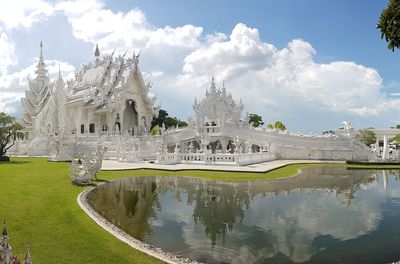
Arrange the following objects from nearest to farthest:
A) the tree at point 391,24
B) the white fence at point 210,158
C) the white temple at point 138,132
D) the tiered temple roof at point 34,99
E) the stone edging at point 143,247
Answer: the stone edging at point 143,247
the tree at point 391,24
the white fence at point 210,158
the white temple at point 138,132
the tiered temple roof at point 34,99

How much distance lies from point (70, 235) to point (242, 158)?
16.0 metres

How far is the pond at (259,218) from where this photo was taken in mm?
6027

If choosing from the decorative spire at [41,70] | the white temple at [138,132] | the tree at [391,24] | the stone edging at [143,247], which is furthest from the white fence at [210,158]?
the decorative spire at [41,70]

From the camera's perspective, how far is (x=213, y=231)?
23.5 ft

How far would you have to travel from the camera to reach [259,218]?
8.27m

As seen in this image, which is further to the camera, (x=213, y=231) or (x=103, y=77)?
(x=103, y=77)

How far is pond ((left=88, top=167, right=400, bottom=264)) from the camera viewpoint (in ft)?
19.8

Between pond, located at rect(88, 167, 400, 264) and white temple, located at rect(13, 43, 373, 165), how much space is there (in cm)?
884

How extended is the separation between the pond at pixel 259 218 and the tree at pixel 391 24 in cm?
417

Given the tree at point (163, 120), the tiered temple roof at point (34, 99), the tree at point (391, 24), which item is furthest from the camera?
the tree at point (163, 120)

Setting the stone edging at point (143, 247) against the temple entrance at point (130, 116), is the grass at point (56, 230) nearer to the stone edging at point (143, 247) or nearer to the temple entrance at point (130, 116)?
the stone edging at point (143, 247)

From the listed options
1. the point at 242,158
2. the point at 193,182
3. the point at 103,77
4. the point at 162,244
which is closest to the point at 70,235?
the point at 162,244

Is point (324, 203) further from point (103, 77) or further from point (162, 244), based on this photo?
point (103, 77)

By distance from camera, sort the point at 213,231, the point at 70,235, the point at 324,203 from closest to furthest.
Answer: the point at 70,235 → the point at 213,231 → the point at 324,203
